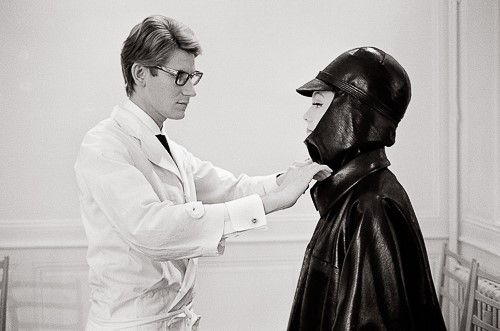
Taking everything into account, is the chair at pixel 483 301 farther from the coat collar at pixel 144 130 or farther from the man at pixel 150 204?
the coat collar at pixel 144 130

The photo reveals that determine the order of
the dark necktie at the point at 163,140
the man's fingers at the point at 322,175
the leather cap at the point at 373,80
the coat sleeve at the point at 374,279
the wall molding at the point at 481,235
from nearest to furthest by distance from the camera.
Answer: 1. the coat sleeve at the point at 374,279
2. the leather cap at the point at 373,80
3. the man's fingers at the point at 322,175
4. the dark necktie at the point at 163,140
5. the wall molding at the point at 481,235

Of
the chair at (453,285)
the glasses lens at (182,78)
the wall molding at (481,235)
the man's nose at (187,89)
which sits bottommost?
the chair at (453,285)

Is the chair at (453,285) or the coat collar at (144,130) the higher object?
the coat collar at (144,130)

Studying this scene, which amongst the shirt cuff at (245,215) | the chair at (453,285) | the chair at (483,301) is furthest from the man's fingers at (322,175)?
the chair at (453,285)

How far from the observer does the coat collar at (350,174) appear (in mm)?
1595

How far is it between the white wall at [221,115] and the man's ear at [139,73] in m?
1.55

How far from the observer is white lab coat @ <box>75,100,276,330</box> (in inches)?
77.5

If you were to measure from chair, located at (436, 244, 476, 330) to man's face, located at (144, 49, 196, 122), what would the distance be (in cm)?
148

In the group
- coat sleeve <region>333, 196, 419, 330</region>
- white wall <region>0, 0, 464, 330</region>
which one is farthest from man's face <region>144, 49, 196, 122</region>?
white wall <region>0, 0, 464, 330</region>

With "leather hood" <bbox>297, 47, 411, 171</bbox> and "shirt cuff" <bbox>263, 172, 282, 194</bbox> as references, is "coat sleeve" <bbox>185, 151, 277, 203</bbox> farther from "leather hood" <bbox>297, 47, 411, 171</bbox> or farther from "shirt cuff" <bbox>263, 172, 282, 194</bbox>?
"leather hood" <bbox>297, 47, 411, 171</bbox>

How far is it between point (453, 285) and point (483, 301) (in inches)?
47.3

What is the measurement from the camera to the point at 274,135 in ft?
12.6

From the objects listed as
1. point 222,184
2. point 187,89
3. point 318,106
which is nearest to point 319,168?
point 318,106

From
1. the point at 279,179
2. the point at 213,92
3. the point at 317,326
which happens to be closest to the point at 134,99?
the point at 279,179
